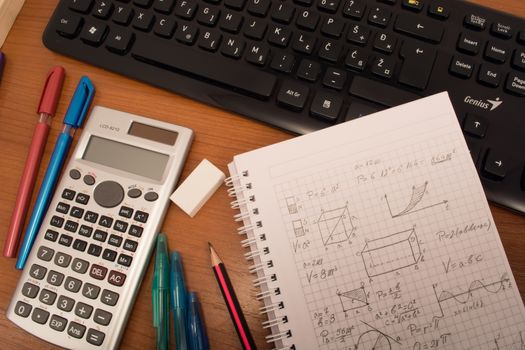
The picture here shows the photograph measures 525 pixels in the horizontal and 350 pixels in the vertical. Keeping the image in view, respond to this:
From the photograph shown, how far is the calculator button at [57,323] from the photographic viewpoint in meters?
0.37

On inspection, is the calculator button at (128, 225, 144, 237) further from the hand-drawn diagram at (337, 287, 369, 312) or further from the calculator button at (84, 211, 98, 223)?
the hand-drawn diagram at (337, 287, 369, 312)

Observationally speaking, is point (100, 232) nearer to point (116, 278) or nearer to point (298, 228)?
point (116, 278)

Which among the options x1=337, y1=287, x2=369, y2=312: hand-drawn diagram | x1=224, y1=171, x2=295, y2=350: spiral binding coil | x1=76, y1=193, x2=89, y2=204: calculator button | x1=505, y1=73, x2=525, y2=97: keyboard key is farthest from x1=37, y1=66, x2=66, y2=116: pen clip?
x1=505, y1=73, x2=525, y2=97: keyboard key

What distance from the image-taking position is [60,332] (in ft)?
1.20

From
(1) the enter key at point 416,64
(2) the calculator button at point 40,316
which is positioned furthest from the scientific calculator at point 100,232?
(1) the enter key at point 416,64

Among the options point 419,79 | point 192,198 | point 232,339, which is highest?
point 419,79

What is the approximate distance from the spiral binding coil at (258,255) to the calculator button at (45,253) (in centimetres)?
→ 17

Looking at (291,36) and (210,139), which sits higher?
(291,36)

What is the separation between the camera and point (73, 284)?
375 millimetres

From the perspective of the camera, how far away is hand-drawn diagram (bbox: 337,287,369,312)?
1.16 ft

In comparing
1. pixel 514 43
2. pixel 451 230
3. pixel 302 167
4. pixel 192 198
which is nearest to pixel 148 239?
pixel 192 198

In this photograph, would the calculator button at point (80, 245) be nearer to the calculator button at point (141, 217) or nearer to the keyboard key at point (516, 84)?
the calculator button at point (141, 217)

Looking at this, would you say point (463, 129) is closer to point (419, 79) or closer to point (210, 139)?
point (419, 79)

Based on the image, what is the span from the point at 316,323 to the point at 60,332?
22 centimetres
